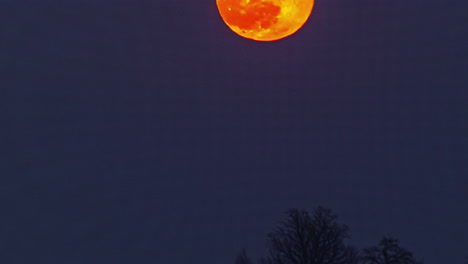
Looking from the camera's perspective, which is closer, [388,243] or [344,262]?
[388,243]

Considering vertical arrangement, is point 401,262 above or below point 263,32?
below

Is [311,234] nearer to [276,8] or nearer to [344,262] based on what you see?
[344,262]

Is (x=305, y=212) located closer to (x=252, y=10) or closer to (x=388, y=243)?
(x=388, y=243)

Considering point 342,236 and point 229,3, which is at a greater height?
point 229,3

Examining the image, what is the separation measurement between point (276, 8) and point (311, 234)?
34.7ft

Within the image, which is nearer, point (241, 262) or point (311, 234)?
point (311, 234)

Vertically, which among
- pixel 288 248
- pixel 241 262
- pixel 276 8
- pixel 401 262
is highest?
pixel 276 8

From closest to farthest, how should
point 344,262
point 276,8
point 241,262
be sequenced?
point 344,262
point 276,8
point 241,262

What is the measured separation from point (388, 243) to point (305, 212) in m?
3.65

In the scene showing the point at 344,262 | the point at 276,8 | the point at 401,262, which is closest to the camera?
the point at 401,262

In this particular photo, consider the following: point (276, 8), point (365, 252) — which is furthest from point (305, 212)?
point (276, 8)

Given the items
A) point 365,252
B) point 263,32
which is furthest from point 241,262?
point 365,252

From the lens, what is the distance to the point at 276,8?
95.3 ft

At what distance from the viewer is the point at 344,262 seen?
2200 cm
